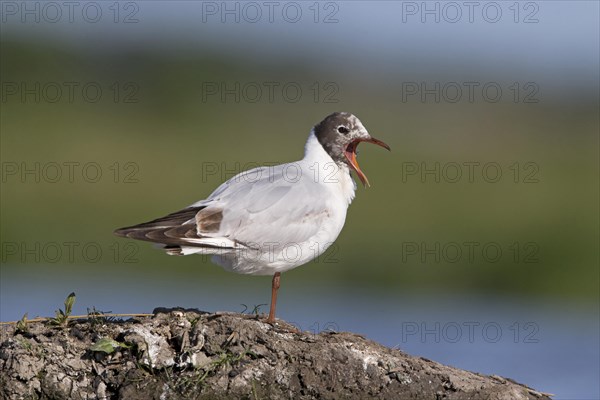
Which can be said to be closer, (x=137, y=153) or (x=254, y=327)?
(x=254, y=327)

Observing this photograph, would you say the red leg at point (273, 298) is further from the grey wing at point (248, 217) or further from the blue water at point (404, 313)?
the blue water at point (404, 313)

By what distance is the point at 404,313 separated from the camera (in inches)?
483

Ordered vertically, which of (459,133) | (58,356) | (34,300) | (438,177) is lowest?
(58,356)

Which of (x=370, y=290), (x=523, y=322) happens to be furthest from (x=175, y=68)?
(x=523, y=322)

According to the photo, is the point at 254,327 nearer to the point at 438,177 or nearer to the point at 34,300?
the point at 34,300

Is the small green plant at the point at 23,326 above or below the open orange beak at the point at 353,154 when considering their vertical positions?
below

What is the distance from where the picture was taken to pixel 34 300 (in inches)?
466

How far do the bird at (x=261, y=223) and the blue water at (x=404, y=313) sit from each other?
3.14 metres

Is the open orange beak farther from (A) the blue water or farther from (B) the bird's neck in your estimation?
(A) the blue water

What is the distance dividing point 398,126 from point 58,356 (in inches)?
677

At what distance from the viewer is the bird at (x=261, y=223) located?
7070mm

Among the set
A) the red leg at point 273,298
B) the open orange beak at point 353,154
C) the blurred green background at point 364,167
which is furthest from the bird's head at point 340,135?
the blurred green background at point 364,167

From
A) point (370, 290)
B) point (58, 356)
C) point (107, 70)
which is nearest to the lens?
point (58, 356)

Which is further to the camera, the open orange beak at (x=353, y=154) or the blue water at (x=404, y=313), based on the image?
the blue water at (x=404, y=313)
